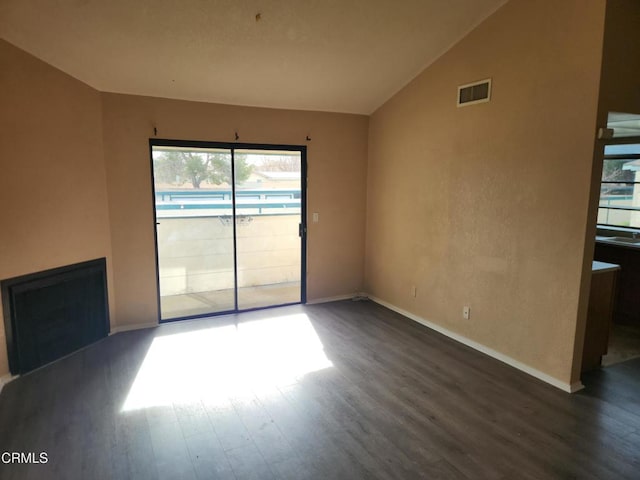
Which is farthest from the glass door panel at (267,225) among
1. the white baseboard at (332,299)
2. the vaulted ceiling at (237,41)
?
the vaulted ceiling at (237,41)

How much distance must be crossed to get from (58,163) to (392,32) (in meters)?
3.25

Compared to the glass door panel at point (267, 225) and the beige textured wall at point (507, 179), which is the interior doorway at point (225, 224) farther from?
the beige textured wall at point (507, 179)

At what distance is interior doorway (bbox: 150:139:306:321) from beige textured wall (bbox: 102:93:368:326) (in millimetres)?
136

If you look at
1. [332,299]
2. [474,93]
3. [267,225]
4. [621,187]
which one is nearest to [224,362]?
[267,225]

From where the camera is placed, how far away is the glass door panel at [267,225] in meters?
4.77

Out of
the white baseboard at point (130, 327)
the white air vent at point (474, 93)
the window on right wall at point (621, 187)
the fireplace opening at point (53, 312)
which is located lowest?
the white baseboard at point (130, 327)

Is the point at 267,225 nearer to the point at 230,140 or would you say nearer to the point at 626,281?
the point at 230,140

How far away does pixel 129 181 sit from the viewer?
13.5 ft

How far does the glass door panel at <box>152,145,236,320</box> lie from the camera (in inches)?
171

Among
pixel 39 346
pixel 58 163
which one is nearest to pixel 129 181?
pixel 58 163

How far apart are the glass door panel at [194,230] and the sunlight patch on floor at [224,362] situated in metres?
0.64

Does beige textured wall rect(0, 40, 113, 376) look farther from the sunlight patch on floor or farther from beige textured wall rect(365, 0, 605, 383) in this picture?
beige textured wall rect(365, 0, 605, 383)

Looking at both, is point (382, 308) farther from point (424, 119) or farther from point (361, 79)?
point (361, 79)

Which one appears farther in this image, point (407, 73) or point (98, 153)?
point (407, 73)
